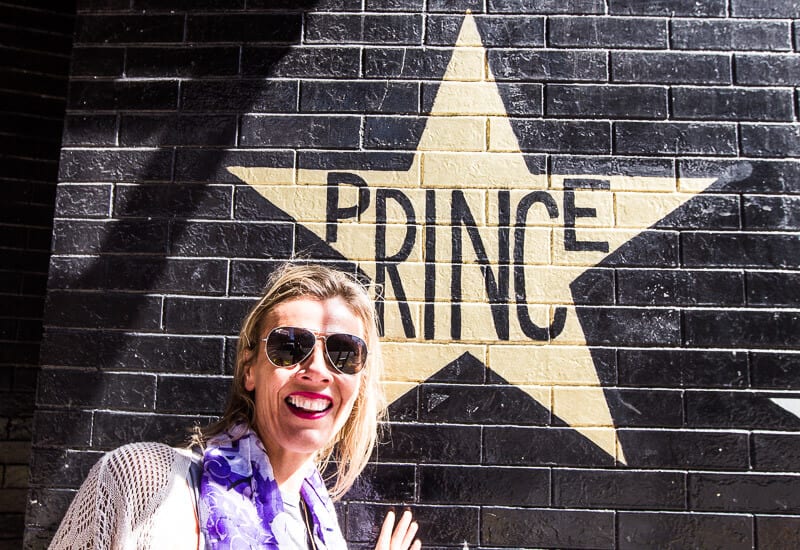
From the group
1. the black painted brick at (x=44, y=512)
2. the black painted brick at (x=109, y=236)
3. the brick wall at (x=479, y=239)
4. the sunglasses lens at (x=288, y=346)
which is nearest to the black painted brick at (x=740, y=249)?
the brick wall at (x=479, y=239)

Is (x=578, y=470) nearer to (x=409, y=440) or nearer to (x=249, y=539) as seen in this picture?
(x=409, y=440)

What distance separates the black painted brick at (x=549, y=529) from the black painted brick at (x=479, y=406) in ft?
1.09

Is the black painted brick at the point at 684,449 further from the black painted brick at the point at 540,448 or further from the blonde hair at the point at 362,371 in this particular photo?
the blonde hair at the point at 362,371

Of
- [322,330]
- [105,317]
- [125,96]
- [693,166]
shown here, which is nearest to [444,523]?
[322,330]

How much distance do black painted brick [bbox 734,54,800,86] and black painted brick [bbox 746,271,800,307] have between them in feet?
2.50

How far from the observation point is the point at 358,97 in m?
2.55

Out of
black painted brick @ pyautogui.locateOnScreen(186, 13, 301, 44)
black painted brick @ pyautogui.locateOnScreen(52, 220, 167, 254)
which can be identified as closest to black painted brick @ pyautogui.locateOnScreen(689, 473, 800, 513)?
black painted brick @ pyautogui.locateOnScreen(52, 220, 167, 254)

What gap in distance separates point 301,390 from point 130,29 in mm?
1789

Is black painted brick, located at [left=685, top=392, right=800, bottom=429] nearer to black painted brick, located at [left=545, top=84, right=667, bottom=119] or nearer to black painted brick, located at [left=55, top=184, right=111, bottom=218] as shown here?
black painted brick, located at [left=545, top=84, right=667, bottom=119]

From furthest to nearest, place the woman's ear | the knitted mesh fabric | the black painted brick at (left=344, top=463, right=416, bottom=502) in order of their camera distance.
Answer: the black painted brick at (left=344, top=463, right=416, bottom=502) < the woman's ear < the knitted mesh fabric

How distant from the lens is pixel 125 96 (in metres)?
2.58

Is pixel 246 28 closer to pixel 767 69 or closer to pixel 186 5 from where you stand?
pixel 186 5

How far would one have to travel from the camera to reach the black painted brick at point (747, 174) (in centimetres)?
247

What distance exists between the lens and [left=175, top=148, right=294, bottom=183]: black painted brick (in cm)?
251
